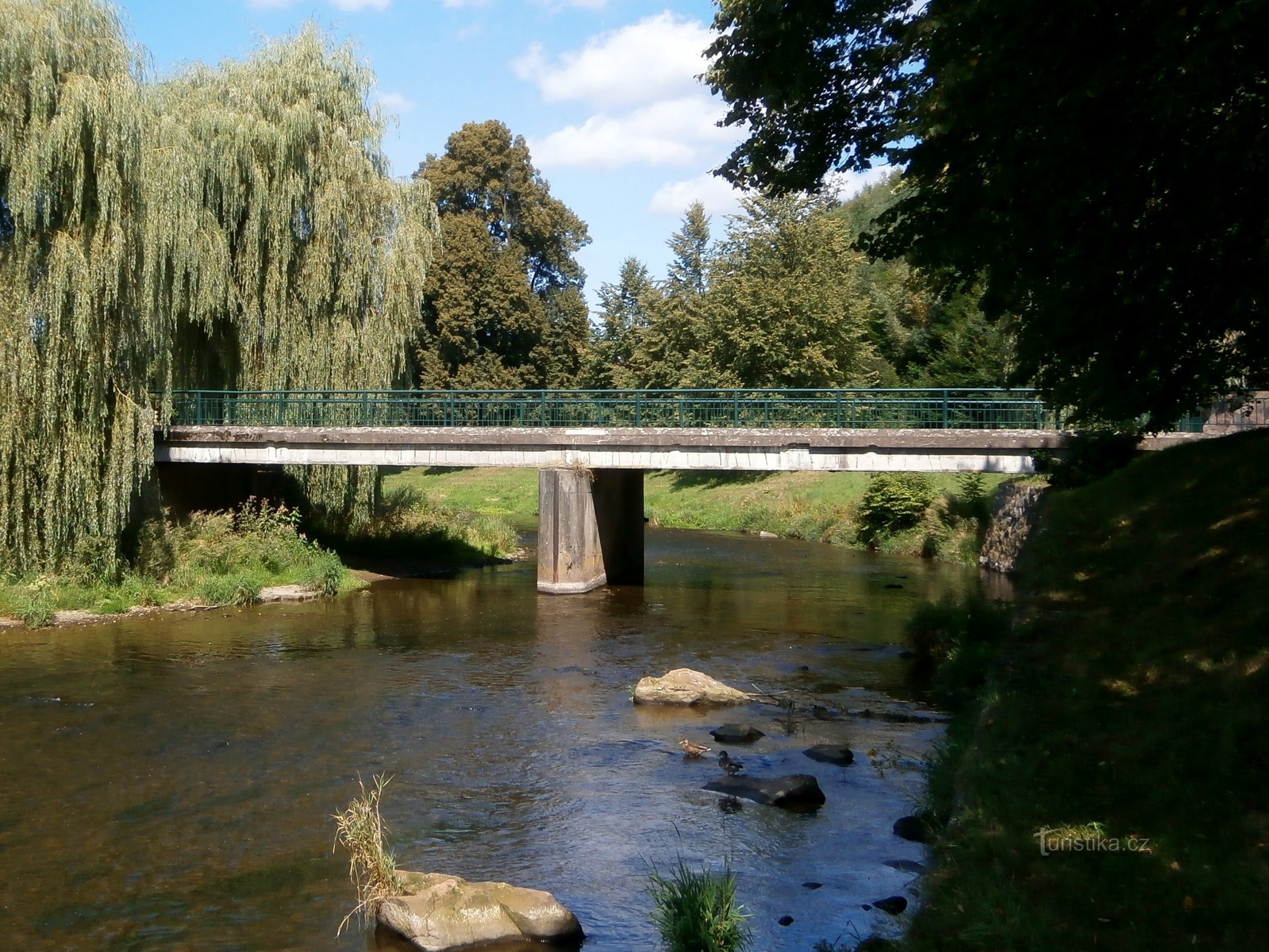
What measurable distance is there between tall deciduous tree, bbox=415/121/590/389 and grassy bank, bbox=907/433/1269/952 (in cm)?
4281

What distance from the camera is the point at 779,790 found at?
37.9 ft

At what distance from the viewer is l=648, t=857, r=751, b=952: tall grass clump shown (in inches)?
294

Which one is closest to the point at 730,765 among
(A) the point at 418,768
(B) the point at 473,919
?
(A) the point at 418,768

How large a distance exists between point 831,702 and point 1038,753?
24.4 ft

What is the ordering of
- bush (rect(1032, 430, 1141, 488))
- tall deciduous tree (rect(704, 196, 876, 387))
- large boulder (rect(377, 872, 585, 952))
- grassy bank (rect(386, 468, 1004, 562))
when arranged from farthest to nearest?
1. tall deciduous tree (rect(704, 196, 876, 387))
2. grassy bank (rect(386, 468, 1004, 562))
3. bush (rect(1032, 430, 1141, 488))
4. large boulder (rect(377, 872, 585, 952))

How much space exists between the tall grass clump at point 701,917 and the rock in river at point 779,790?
3.29 m

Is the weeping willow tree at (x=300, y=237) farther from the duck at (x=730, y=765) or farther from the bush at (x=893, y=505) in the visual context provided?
the duck at (x=730, y=765)

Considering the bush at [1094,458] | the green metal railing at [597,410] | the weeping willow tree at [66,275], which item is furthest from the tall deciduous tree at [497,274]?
the bush at [1094,458]

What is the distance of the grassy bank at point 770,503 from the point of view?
117 feet

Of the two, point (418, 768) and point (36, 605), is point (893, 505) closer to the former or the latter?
point (36, 605)

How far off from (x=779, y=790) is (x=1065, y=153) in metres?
6.61

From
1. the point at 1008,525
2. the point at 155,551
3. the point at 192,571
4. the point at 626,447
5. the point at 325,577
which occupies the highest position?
the point at 626,447

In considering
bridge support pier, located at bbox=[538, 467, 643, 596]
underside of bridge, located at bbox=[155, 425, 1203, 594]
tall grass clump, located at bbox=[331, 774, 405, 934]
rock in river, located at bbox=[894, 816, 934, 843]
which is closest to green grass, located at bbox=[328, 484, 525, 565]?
underside of bridge, located at bbox=[155, 425, 1203, 594]

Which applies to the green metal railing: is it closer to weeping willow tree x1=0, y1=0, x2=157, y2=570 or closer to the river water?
weeping willow tree x1=0, y1=0, x2=157, y2=570
